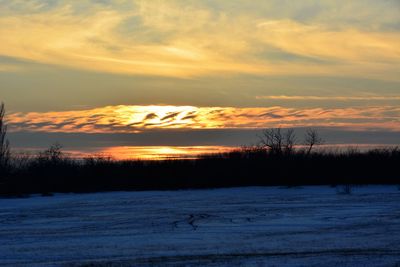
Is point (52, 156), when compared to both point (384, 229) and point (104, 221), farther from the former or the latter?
point (384, 229)

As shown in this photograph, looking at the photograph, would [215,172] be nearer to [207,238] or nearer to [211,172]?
[211,172]

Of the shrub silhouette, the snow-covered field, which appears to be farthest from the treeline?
the snow-covered field

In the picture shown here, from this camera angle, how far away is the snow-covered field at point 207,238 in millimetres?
17562

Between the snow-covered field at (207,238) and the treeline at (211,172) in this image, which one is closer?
the snow-covered field at (207,238)

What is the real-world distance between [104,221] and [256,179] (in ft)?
145

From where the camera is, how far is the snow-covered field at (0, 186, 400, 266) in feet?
57.6

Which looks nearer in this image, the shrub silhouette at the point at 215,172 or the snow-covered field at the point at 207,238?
the snow-covered field at the point at 207,238

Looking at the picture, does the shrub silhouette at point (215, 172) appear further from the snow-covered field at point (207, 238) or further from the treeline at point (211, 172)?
the snow-covered field at point (207, 238)

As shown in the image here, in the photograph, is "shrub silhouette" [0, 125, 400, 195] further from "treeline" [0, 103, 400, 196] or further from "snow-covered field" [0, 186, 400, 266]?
"snow-covered field" [0, 186, 400, 266]

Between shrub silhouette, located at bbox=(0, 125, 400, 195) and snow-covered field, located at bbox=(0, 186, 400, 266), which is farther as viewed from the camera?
shrub silhouette, located at bbox=(0, 125, 400, 195)

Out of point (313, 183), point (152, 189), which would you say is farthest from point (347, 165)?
point (152, 189)

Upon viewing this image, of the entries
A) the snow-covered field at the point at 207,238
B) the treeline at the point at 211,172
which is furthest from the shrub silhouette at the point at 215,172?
the snow-covered field at the point at 207,238

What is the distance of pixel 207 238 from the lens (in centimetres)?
2212

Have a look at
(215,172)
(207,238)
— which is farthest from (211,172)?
(207,238)
